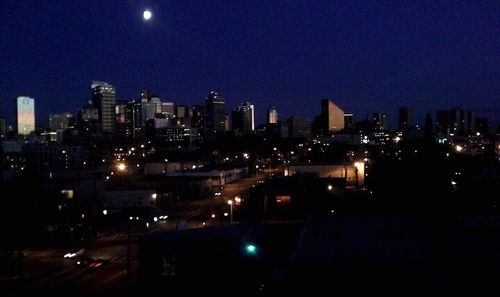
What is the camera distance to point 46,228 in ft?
74.4

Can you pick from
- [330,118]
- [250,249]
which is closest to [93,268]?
[250,249]

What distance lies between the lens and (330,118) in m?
139

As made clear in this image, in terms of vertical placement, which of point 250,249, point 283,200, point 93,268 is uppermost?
point 250,249

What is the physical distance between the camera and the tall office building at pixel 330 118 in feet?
445

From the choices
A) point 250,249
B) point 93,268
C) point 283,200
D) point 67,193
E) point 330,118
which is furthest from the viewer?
point 330,118

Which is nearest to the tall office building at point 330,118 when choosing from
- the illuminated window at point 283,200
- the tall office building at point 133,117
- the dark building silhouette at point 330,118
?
the dark building silhouette at point 330,118

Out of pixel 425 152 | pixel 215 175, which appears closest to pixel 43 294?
pixel 425 152

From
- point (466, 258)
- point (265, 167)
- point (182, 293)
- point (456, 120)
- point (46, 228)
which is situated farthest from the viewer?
point (456, 120)

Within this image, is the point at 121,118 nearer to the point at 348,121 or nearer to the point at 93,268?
the point at 348,121

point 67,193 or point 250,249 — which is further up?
point 250,249

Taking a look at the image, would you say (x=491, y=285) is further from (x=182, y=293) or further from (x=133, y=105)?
(x=133, y=105)

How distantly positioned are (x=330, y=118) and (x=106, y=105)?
221 ft

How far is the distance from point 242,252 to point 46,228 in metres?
14.8

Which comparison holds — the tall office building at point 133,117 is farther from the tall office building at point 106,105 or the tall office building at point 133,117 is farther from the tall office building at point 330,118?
the tall office building at point 330,118
